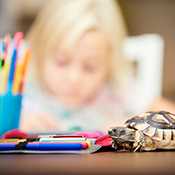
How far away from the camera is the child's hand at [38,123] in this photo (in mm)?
1041

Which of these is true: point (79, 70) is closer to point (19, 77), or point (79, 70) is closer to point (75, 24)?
point (75, 24)

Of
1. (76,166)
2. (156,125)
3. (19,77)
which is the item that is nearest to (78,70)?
(19,77)

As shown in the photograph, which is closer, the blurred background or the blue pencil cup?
the blue pencil cup

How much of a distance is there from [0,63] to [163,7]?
511 millimetres

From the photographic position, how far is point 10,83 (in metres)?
0.76

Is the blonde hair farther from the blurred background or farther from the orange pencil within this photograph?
the orange pencil

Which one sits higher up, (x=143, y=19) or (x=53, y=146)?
(x=143, y=19)

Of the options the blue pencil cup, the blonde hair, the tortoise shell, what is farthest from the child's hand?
the tortoise shell

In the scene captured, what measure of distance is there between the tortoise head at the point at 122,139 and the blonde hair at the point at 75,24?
585 mm

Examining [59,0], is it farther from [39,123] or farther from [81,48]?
[39,123]

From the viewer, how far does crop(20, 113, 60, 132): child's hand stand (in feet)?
3.41

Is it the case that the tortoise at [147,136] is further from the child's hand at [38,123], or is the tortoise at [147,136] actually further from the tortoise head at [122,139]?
the child's hand at [38,123]

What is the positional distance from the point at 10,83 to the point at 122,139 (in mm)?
328

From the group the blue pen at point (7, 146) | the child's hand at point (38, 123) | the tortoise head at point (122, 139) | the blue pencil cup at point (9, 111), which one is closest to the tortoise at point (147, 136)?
the tortoise head at point (122, 139)
